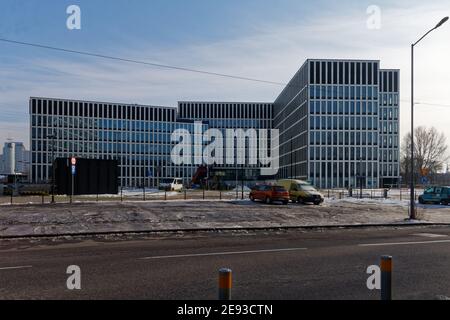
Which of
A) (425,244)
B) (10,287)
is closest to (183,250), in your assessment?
(10,287)

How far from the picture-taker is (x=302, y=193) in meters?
38.2

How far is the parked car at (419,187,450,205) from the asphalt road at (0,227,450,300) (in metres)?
27.3

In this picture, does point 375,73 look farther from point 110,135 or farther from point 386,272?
point 386,272

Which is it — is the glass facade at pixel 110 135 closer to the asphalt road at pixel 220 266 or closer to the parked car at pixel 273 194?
the parked car at pixel 273 194

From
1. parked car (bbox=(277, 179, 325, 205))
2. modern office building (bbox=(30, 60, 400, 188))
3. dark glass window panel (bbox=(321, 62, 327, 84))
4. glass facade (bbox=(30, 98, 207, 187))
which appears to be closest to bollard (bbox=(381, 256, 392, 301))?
parked car (bbox=(277, 179, 325, 205))

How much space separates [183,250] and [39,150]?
119 m

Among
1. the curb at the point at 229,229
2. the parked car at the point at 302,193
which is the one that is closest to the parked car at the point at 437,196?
the parked car at the point at 302,193

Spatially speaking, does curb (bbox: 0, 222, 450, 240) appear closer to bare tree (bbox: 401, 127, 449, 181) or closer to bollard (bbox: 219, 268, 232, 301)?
bollard (bbox: 219, 268, 232, 301)

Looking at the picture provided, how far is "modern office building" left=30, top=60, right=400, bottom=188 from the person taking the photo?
107 metres

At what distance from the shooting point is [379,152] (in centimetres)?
11488

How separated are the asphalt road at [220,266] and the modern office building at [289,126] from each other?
7289 cm

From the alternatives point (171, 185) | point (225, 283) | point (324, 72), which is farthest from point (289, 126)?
point (225, 283)

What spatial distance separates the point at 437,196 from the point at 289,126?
84491 millimetres
